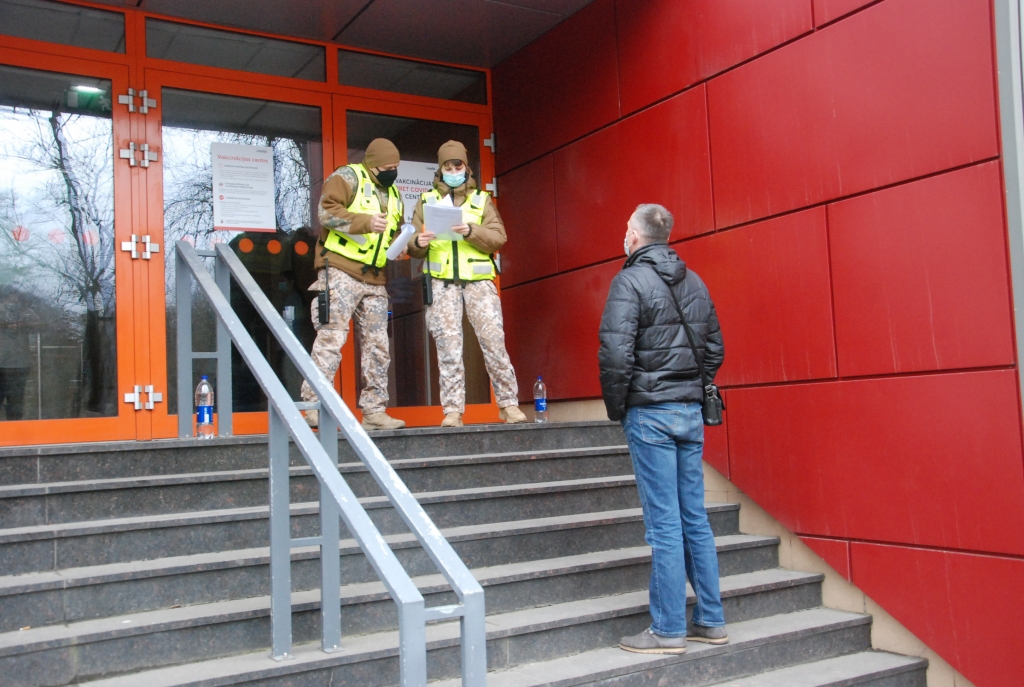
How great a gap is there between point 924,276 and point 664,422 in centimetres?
144

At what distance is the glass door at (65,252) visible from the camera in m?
5.42

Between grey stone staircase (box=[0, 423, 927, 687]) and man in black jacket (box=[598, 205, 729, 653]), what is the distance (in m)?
0.16

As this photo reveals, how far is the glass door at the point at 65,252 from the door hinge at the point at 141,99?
39 millimetres

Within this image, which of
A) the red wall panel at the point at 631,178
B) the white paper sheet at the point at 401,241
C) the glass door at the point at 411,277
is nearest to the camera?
the white paper sheet at the point at 401,241

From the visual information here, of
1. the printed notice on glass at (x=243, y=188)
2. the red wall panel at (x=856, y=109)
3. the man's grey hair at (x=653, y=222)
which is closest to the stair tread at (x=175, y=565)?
Answer: the man's grey hair at (x=653, y=222)

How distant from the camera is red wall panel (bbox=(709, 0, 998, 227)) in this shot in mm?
3984

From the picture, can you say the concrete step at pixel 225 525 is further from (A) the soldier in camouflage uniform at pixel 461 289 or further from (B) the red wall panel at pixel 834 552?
(A) the soldier in camouflage uniform at pixel 461 289

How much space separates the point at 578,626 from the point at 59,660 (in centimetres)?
194

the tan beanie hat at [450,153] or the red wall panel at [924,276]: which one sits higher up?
the tan beanie hat at [450,153]

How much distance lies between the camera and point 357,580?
3.90 m

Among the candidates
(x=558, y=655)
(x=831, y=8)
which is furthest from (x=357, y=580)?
(x=831, y=8)

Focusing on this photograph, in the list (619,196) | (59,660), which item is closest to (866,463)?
(619,196)

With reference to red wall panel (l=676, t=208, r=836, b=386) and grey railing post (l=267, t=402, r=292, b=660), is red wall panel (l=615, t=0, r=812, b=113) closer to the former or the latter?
red wall panel (l=676, t=208, r=836, b=386)

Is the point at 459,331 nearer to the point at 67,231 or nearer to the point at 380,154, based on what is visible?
the point at 380,154
